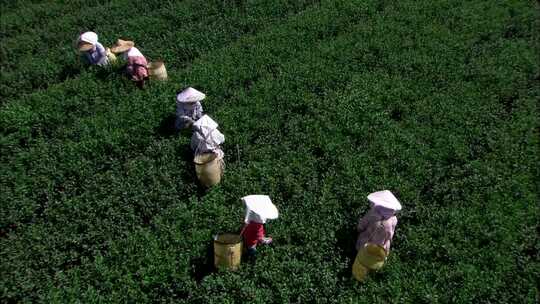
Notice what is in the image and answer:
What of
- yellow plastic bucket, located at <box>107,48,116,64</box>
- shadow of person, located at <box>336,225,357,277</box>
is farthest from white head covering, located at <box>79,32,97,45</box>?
shadow of person, located at <box>336,225,357,277</box>

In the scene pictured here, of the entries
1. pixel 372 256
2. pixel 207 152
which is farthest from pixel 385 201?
pixel 207 152

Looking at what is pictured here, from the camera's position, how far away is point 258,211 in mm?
5965

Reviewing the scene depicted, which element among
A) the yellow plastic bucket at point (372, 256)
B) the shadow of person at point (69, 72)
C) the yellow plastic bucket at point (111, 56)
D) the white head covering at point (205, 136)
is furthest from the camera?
the shadow of person at point (69, 72)

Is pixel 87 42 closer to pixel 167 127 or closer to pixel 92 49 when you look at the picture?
pixel 92 49

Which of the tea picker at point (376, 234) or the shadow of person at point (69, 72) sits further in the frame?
the shadow of person at point (69, 72)

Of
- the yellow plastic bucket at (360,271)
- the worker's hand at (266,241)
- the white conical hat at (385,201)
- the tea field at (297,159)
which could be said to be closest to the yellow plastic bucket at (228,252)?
the tea field at (297,159)

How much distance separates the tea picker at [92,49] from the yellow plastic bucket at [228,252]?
19.9ft

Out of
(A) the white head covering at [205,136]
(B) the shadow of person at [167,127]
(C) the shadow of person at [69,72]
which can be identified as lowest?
(C) the shadow of person at [69,72]

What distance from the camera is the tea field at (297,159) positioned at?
611 centimetres

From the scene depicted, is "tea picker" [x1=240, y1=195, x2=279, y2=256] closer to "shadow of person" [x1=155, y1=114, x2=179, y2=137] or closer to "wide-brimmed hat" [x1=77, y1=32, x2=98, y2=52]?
"shadow of person" [x1=155, y1=114, x2=179, y2=137]

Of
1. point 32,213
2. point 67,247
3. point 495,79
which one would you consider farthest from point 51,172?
point 495,79

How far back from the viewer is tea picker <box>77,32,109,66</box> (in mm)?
→ 10117

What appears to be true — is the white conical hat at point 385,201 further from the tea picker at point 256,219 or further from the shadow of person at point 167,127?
the shadow of person at point 167,127

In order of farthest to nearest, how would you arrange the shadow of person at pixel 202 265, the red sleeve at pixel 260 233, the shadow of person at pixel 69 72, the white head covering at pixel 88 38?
the shadow of person at pixel 69 72 < the white head covering at pixel 88 38 < the shadow of person at pixel 202 265 < the red sleeve at pixel 260 233
